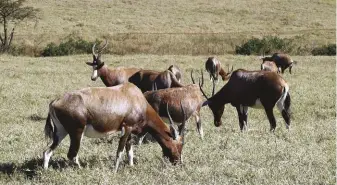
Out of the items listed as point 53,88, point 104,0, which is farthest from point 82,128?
point 104,0

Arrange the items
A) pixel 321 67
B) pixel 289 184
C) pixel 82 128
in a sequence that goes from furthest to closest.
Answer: pixel 321 67 < pixel 82 128 < pixel 289 184

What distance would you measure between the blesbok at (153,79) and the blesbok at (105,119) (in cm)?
A: 525

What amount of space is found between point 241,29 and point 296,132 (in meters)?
42.3

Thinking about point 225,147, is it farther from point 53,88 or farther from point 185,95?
point 53,88

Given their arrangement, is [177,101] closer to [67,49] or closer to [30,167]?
[30,167]

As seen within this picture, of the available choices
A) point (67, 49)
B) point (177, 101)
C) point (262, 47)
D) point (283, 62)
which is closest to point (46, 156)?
point (177, 101)

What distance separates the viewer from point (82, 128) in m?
8.07

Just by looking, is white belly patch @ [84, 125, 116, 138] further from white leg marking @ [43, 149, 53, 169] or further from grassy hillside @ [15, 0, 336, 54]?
grassy hillside @ [15, 0, 336, 54]

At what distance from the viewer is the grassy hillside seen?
147 ft


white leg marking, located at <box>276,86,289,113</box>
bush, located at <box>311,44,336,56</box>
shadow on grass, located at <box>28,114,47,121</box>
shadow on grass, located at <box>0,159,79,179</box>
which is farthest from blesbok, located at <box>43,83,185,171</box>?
bush, located at <box>311,44,336,56</box>

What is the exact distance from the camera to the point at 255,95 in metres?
12.4

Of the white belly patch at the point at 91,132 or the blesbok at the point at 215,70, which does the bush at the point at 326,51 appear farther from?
the white belly patch at the point at 91,132

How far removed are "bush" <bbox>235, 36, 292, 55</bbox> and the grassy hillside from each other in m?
1.81

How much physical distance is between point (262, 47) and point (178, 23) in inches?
724
